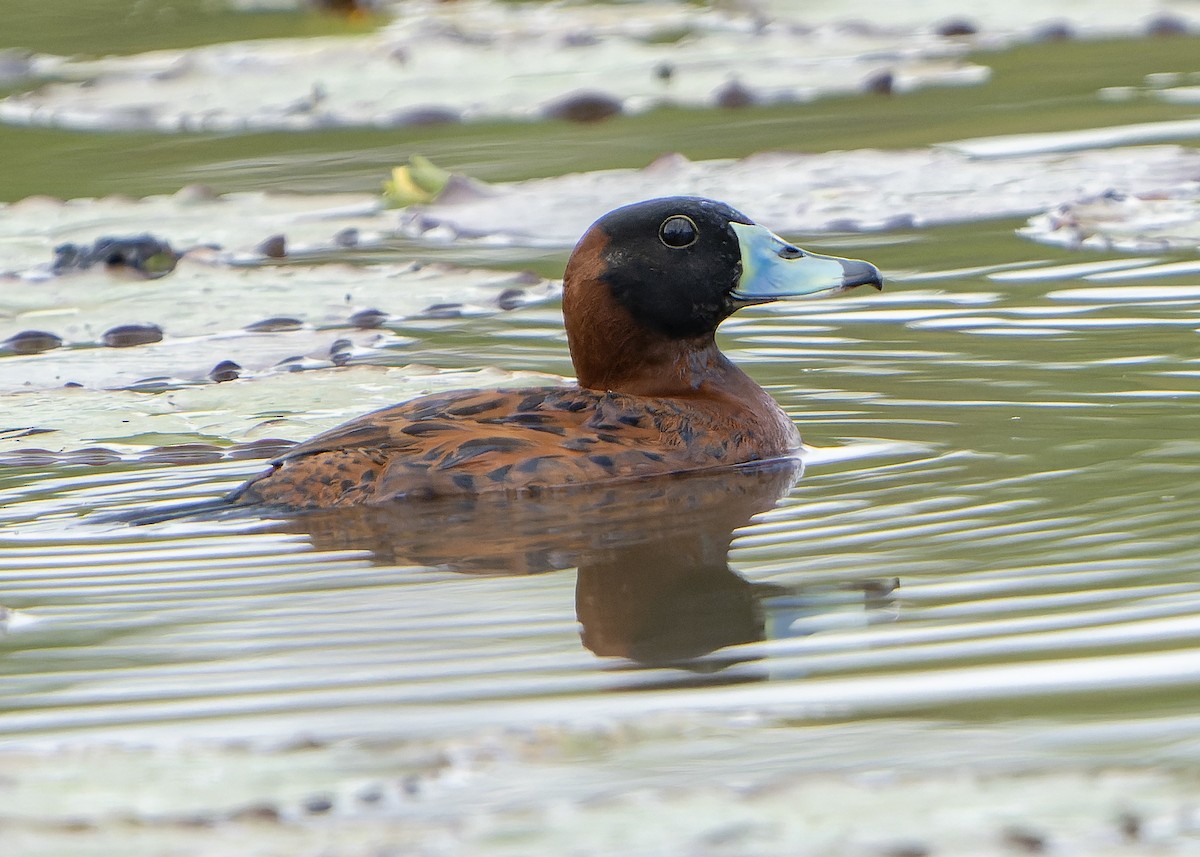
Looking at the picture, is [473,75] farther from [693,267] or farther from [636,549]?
[636,549]

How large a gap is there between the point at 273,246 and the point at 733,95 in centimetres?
403

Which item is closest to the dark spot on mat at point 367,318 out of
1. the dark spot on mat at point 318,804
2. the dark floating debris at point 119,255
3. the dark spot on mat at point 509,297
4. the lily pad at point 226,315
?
the lily pad at point 226,315

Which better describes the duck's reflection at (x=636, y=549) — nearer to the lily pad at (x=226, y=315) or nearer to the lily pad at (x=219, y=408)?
the lily pad at (x=219, y=408)

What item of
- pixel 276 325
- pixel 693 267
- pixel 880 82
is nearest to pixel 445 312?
pixel 276 325

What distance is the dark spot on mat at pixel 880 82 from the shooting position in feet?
40.9

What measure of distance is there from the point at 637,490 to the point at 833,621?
1.77 meters

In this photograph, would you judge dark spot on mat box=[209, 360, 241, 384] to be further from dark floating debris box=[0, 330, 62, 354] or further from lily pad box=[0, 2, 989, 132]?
lily pad box=[0, 2, 989, 132]

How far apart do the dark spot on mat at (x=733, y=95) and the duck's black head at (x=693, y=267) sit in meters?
6.28

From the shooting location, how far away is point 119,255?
30.5 ft

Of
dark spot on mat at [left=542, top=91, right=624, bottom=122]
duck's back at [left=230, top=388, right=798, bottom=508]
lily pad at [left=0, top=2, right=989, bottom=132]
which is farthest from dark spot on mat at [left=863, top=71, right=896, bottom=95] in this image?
duck's back at [left=230, top=388, right=798, bottom=508]

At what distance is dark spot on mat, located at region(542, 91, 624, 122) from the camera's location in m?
12.7

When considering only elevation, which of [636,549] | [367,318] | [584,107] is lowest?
[636,549]

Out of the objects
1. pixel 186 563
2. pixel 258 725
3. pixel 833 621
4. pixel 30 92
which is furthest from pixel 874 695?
pixel 30 92

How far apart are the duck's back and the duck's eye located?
62cm
